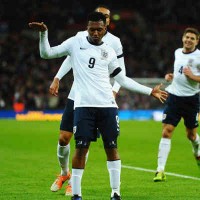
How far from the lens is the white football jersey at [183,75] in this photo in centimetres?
1143

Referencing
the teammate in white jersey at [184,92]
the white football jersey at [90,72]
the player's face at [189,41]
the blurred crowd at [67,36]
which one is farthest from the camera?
the blurred crowd at [67,36]

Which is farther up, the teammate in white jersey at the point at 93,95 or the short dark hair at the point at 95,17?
the short dark hair at the point at 95,17

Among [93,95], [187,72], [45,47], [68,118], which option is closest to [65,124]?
[68,118]

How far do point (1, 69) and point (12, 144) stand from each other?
18187 millimetres

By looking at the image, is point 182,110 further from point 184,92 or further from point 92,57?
point 92,57

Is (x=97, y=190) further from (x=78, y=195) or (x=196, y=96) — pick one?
(x=196, y=96)

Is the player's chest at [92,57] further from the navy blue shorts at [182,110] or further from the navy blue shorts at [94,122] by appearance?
the navy blue shorts at [182,110]

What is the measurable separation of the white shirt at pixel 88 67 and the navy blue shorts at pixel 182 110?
332 centimetres

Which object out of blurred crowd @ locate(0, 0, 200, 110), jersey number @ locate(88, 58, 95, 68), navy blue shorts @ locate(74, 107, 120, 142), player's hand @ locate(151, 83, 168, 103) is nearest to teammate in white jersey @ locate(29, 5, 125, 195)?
jersey number @ locate(88, 58, 95, 68)

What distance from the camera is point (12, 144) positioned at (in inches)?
690

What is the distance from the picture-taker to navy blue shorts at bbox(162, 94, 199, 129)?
1150 centimetres

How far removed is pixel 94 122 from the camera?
26.8ft

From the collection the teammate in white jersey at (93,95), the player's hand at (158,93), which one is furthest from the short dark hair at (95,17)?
the player's hand at (158,93)

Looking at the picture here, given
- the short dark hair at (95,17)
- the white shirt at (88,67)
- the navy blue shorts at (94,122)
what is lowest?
the navy blue shorts at (94,122)
